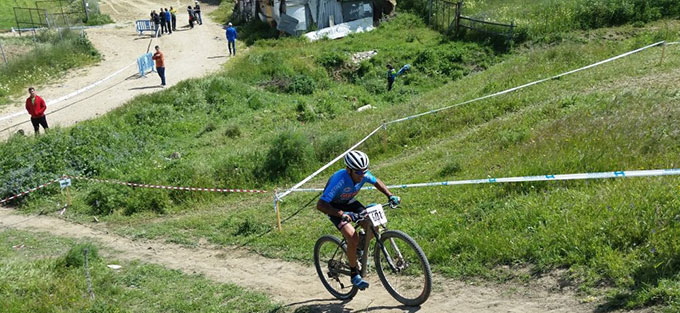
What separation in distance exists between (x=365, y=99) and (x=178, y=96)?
25.2 ft

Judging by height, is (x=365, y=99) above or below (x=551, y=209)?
below

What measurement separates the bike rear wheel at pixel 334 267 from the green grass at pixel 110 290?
837 mm

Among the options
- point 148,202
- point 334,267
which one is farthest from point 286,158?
point 334,267

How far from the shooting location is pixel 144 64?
1158 inches

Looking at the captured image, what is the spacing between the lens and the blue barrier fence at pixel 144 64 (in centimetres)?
2907

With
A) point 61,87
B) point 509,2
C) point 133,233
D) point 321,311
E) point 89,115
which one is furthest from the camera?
point 509,2

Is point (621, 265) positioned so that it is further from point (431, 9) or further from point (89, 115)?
point (431, 9)

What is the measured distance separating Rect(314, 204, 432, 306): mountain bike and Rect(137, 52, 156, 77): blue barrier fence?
2337cm

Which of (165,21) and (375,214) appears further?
(165,21)

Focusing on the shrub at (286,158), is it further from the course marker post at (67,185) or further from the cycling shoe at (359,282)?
the cycling shoe at (359,282)

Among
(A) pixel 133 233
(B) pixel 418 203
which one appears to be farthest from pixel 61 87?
(B) pixel 418 203

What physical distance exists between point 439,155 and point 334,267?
624 cm

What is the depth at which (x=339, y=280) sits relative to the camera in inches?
330

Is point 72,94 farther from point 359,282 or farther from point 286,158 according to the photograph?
point 359,282
